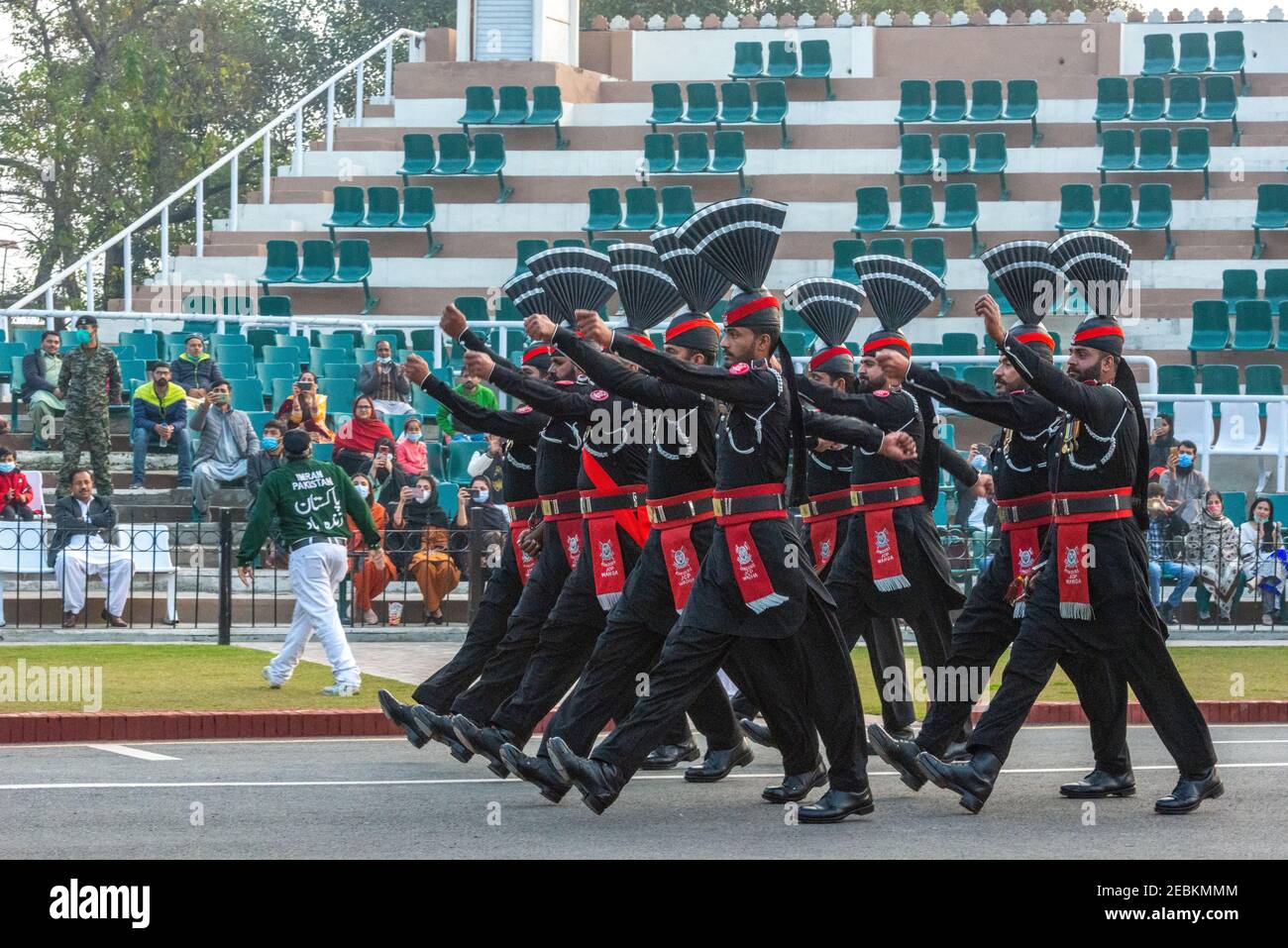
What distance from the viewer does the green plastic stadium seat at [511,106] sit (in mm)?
33562

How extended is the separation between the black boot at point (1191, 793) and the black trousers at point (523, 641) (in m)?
3.17

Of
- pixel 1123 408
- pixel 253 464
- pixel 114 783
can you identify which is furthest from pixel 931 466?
pixel 253 464

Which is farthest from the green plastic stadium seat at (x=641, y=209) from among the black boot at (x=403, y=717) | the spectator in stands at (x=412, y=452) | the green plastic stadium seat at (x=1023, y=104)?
the black boot at (x=403, y=717)

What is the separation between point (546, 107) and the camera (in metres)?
33.7

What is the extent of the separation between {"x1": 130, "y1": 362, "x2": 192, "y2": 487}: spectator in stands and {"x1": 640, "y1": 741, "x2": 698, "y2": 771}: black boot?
36.1 feet

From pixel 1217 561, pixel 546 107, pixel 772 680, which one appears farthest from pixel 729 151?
pixel 772 680

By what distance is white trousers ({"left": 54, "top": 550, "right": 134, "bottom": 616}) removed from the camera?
18250 millimetres

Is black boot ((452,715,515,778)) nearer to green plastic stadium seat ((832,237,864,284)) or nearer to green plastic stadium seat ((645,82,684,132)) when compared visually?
green plastic stadium seat ((832,237,864,284))

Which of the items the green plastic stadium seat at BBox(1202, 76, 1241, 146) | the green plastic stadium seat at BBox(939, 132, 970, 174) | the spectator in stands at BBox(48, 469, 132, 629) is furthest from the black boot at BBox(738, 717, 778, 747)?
the green plastic stadium seat at BBox(1202, 76, 1241, 146)

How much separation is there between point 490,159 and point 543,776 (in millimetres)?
24276

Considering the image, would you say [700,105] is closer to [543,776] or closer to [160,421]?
[160,421]

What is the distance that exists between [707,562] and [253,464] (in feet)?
37.8

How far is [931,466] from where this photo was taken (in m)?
11.8
